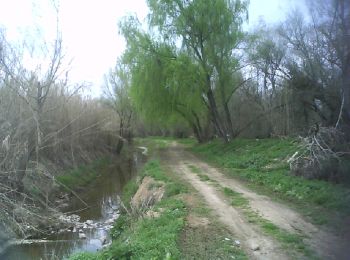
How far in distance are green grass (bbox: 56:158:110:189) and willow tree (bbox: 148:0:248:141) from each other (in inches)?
364

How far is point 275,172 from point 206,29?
13.4 meters

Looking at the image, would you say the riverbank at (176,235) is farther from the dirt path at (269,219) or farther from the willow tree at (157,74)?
the willow tree at (157,74)

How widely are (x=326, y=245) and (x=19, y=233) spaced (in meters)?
8.69

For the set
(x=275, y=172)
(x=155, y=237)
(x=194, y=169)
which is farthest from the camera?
(x=194, y=169)

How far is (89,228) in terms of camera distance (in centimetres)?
1505

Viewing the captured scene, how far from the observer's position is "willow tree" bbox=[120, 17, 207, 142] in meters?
26.4

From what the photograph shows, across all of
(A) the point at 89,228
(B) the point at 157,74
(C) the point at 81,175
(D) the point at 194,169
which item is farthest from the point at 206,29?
(A) the point at 89,228

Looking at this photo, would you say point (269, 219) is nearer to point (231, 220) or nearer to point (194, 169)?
point (231, 220)

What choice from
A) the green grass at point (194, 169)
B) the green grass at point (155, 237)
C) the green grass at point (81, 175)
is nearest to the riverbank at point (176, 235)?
the green grass at point (155, 237)

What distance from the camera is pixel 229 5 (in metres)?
26.7

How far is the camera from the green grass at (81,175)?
22.4 m

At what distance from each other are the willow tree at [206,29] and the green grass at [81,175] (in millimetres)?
9244

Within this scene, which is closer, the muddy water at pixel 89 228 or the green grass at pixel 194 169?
the muddy water at pixel 89 228

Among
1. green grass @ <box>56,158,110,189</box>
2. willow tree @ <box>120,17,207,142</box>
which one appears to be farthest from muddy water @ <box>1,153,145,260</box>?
willow tree @ <box>120,17,207,142</box>
